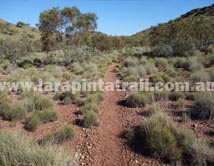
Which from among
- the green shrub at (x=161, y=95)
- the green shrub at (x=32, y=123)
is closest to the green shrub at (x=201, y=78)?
the green shrub at (x=161, y=95)

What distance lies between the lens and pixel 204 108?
24.8 feet

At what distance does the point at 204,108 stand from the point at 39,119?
5.87 m

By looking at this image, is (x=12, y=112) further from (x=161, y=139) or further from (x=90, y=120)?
(x=161, y=139)

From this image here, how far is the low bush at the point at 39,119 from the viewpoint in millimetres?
7301

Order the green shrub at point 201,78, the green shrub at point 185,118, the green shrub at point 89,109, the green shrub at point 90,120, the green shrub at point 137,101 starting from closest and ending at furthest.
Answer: the green shrub at point 185,118, the green shrub at point 90,120, the green shrub at point 89,109, the green shrub at point 137,101, the green shrub at point 201,78

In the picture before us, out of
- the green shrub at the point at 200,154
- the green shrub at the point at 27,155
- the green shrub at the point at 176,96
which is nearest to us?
the green shrub at the point at 27,155

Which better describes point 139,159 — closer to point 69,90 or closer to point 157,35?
point 69,90

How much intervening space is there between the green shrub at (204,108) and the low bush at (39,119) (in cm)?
512

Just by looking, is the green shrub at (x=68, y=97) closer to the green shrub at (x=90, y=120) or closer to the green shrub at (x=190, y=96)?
the green shrub at (x=90, y=120)

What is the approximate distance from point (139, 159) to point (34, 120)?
3.97 metres

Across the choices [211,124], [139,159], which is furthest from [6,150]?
[211,124]

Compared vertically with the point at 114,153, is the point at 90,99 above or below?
above

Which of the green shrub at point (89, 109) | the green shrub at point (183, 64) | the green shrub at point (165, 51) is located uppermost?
the green shrub at point (165, 51)

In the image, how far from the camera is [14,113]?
26.9 ft
